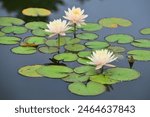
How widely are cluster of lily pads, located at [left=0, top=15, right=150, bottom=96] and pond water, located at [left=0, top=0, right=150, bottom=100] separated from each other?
0.09 ft

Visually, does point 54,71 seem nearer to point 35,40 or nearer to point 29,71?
point 29,71

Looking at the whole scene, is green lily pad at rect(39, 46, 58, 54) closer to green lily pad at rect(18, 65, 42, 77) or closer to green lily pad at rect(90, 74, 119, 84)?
green lily pad at rect(18, 65, 42, 77)

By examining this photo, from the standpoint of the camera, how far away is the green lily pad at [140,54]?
6.48 ft

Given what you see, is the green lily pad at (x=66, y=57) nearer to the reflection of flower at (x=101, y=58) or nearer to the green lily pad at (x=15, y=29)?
the reflection of flower at (x=101, y=58)

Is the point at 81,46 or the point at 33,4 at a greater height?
the point at 33,4

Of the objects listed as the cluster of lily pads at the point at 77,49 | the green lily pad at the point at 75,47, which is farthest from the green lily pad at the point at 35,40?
the green lily pad at the point at 75,47

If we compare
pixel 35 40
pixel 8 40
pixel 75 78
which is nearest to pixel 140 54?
pixel 75 78

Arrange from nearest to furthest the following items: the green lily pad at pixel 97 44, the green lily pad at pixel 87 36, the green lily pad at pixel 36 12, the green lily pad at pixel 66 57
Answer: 1. the green lily pad at pixel 66 57
2. the green lily pad at pixel 97 44
3. the green lily pad at pixel 87 36
4. the green lily pad at pixel 36 12

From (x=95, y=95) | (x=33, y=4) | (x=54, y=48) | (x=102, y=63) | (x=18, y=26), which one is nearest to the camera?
(x=95, y=95)

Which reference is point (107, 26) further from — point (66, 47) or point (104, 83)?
point (104, 83)

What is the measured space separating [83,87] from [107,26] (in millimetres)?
668

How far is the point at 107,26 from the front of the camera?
7.62ft

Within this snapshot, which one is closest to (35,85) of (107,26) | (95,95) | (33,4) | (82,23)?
(95,95)

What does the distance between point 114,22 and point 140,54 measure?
16.3 inches
